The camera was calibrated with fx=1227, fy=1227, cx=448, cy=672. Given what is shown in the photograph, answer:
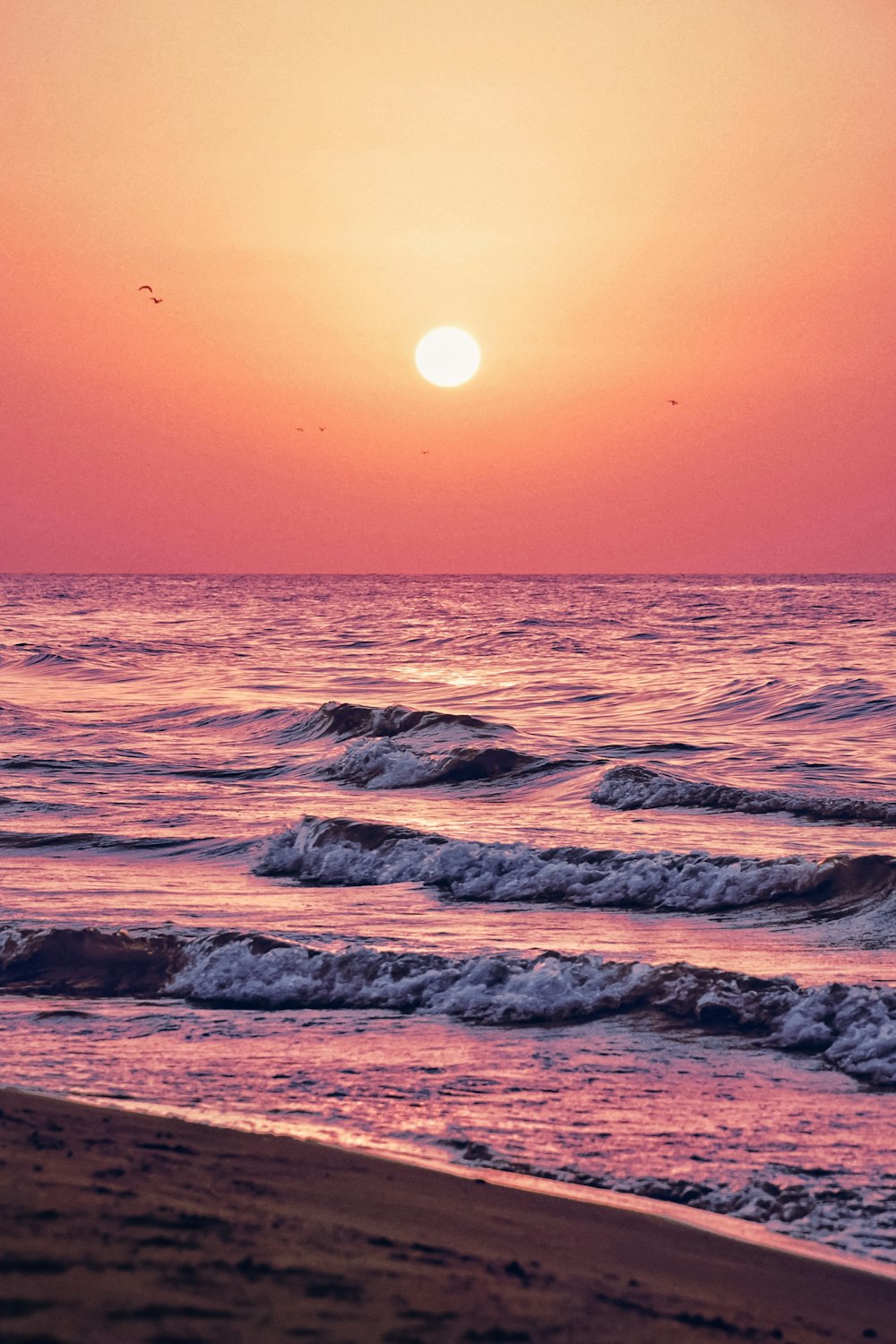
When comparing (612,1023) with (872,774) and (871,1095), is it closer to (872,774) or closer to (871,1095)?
(871,1095)

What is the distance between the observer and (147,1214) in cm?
433

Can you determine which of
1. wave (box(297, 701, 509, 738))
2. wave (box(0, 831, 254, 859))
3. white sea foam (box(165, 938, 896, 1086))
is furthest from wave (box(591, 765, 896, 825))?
white sea foam (box(165, 938, 896, 1086))

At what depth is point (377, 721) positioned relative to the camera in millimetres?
27328

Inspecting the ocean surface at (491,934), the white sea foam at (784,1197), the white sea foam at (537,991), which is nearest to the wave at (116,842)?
the ocean surface at (491,934)

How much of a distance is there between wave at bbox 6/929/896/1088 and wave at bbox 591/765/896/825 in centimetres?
841

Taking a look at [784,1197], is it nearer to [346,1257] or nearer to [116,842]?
[346,1257]

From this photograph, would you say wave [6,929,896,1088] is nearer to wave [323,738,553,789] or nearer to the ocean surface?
the ocean surface

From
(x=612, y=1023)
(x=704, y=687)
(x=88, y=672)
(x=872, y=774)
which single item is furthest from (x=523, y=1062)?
(x=88, y=672)

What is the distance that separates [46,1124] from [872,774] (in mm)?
16851

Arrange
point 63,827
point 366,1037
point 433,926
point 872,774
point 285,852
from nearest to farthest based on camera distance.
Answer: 1. point 366,1037
2. point 433,926
3. point 285,852
4. point 63,827
5. point 872,774

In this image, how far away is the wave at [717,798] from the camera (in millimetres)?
16641

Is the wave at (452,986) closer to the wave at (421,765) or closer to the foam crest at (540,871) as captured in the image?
the foam crest at (540,871)

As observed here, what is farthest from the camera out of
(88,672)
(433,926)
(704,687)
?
(88,672)

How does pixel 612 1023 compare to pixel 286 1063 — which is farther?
pixel 612 1023
